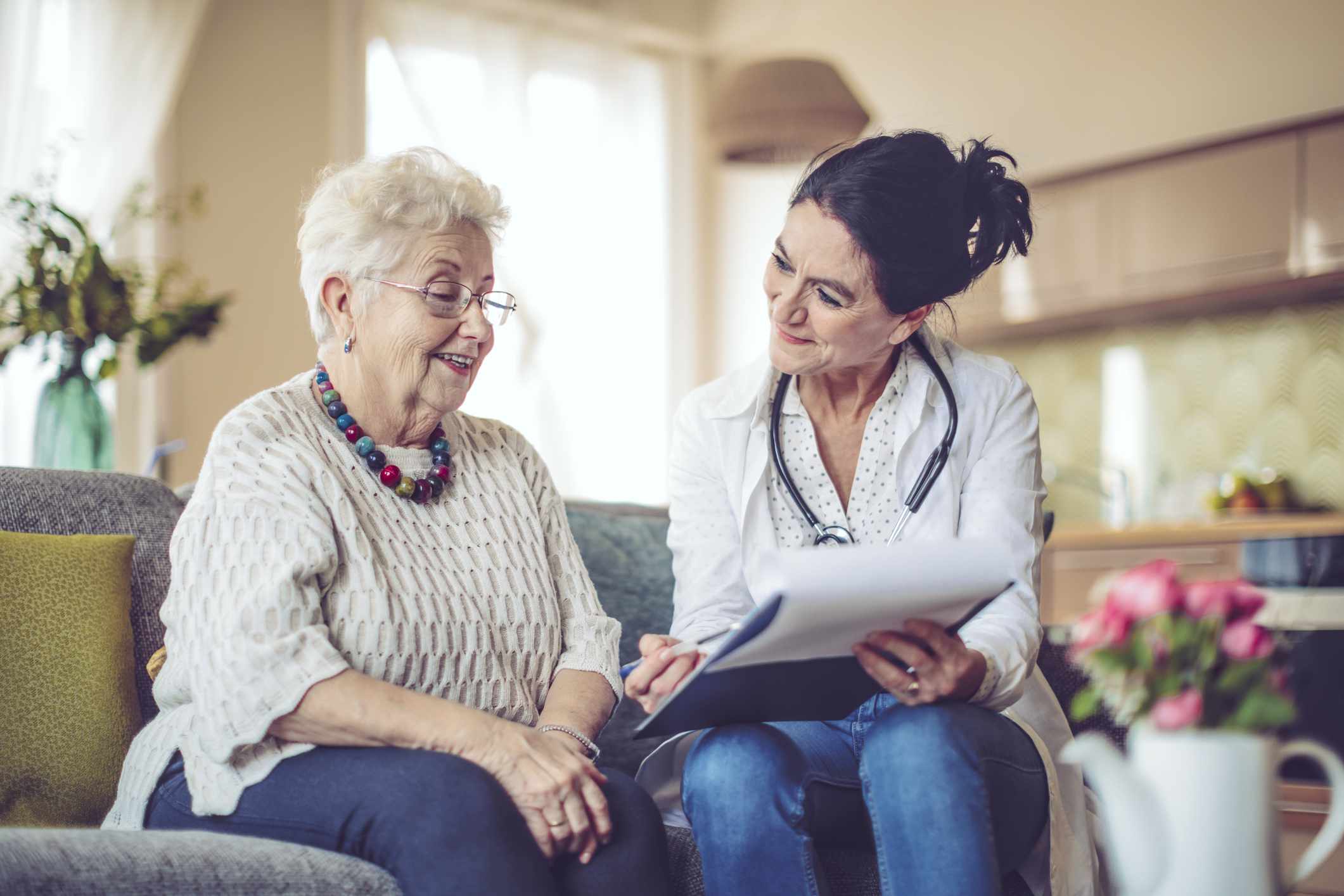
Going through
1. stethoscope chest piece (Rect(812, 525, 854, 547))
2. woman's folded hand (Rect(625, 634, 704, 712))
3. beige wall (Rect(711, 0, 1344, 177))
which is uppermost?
beige wall (Rect(711, 0, 1344, 177))

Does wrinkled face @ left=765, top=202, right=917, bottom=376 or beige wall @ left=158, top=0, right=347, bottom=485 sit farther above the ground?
beige wall @ left=158, top=0, right=347, bottom=485

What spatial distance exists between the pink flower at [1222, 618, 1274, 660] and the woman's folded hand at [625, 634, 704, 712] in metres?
0.70

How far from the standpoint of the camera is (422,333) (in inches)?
62.5

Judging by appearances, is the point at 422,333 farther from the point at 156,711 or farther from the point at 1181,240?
the point at 1181,240

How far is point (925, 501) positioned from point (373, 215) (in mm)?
797

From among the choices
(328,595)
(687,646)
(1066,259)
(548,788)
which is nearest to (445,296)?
(328,595)

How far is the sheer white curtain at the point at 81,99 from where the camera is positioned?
12.9 feet

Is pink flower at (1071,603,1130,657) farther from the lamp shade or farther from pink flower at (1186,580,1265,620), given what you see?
the lamp shade

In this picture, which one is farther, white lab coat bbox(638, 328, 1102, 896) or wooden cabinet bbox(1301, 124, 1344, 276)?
wooden cabinet bbox(1301, 124, 1344, 276)

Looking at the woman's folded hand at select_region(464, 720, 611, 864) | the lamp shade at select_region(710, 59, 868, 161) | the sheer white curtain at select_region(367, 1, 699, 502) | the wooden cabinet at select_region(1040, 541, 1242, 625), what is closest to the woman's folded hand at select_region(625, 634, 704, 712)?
the woman's folded hand at select_region(464, 720, 611, 864)

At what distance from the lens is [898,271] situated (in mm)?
1717

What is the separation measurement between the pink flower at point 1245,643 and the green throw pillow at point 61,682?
51.3 inches

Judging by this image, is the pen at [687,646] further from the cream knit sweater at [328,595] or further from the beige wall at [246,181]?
the beige wall at [246,181]

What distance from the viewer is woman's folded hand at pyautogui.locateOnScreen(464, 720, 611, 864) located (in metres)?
1.32
